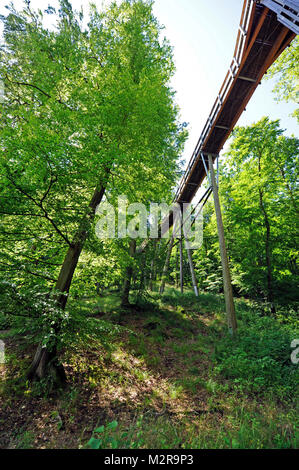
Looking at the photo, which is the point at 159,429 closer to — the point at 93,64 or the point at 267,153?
the point at 93,64

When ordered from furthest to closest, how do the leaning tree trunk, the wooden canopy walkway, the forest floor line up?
the wooden canopy walkway → the leaning tree trunk → the forest floor

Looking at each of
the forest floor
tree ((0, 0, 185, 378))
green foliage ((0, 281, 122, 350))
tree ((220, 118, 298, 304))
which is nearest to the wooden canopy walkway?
tree ((0, 0, 185, 378))

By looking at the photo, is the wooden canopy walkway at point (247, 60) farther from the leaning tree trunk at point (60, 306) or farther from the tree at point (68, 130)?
the leaning tree trunk at point (60, 306)

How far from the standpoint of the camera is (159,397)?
4566 mm

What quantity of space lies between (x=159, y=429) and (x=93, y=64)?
871 centimetres

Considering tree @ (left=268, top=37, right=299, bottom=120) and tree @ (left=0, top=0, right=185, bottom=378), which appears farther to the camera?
tree @ (left=268, top=37, right=299, bottom=120)

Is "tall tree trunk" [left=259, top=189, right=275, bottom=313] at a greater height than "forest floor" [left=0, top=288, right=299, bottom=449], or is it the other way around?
"tall tree trunk" [left=259, top=189, right=275, bottom=313]

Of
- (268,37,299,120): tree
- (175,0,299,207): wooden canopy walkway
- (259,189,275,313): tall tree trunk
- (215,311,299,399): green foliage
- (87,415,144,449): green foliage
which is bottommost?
(87,415,144,449): green foliage

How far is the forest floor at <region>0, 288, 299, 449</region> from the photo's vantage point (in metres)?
2.97

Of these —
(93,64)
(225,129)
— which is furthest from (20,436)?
(225,129)

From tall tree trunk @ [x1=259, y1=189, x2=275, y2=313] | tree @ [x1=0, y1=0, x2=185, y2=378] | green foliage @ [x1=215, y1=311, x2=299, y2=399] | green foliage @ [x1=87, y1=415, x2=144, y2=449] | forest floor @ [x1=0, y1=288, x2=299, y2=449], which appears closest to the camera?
green foliage @ [x1=87, y1=415, x2=144, y2=449]

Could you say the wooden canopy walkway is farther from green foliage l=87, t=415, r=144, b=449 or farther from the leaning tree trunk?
green foliage l=87, t=415, r=144, b=449

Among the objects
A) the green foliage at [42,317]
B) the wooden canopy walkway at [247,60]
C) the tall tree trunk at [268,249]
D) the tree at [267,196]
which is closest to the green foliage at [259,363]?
the tall tree trunk at [268,249]

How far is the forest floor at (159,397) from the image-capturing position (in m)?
2.97
